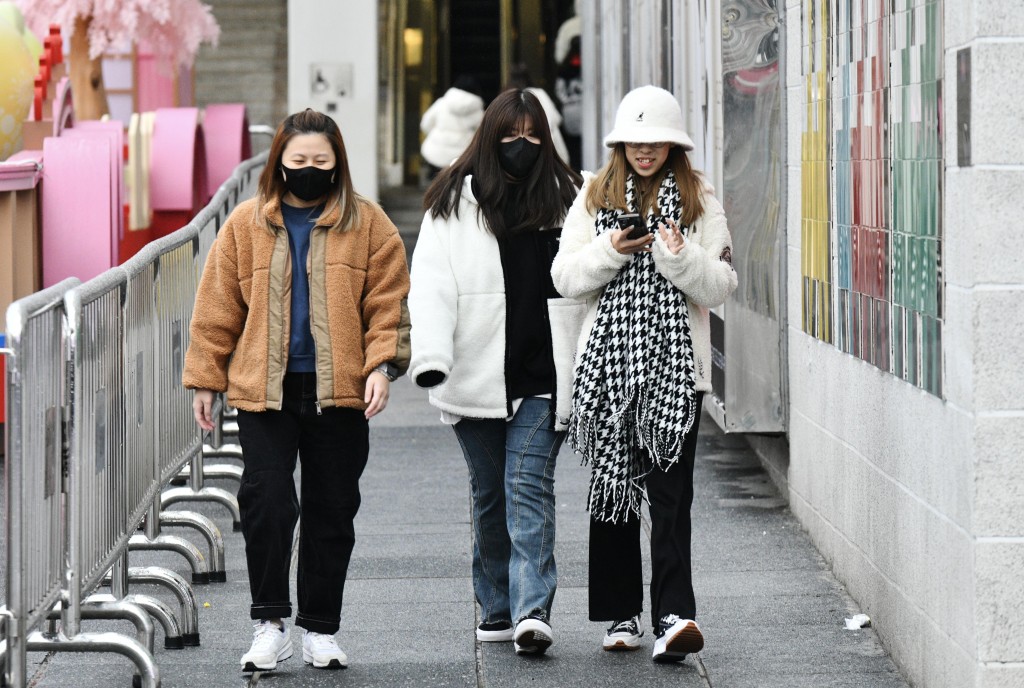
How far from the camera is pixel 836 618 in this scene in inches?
220

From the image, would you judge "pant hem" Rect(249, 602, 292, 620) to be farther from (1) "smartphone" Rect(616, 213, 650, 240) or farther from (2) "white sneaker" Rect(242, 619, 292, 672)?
(1) "smartphone" Rect(616, 213, 650, 240)

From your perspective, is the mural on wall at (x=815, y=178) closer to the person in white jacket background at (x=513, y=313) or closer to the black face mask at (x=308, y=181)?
the person in white jacket background at (x=513, y=313)

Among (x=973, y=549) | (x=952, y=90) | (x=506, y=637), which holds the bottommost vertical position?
(x=506, y=637)

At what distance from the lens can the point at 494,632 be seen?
17.7 ft

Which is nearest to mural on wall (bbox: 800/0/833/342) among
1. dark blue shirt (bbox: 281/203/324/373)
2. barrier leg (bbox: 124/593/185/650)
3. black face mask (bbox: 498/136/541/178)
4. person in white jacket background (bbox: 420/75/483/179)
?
black face mask (bbox: 498/136/541/178)

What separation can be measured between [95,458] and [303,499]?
2.10 ft

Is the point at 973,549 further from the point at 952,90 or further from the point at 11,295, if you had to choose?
the point at 11,295

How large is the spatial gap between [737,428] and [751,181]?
107cm

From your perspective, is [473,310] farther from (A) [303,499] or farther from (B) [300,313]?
(A) [303,499]

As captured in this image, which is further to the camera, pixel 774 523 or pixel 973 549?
pixel 774 523

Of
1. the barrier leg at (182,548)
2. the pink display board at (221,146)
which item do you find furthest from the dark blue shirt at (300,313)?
the pink display board at (221,146)

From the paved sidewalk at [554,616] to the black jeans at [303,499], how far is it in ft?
0.78

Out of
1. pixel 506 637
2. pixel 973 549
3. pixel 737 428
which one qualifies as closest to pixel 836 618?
pixel 506 637

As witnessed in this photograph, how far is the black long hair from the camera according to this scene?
5145mm
